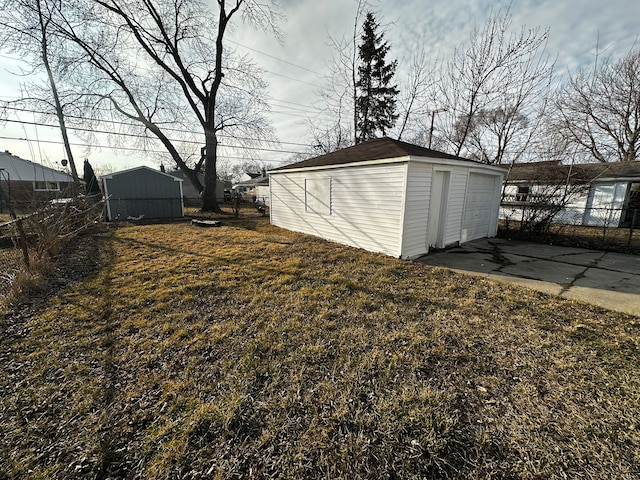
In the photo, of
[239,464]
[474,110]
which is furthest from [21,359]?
[474,110]

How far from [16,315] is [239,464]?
431 centimetres

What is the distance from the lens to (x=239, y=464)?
1.65 meters

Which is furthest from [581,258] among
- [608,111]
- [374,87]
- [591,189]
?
[608,111]

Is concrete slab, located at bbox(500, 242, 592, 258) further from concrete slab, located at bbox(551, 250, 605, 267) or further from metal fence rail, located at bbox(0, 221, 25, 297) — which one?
metal fence rail, located at bbox(0, 221, 25, 297)

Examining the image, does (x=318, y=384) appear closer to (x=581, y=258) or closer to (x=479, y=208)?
(x=581, y=258)

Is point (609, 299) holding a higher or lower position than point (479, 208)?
lower

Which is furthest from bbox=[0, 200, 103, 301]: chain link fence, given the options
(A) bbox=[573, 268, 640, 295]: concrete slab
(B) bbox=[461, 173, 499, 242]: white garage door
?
(B) bbox=[461, 173, 499, 242]: white garage door

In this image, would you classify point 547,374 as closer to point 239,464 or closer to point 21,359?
point 239,464

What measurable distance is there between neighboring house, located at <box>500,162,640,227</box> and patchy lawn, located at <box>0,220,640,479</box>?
8.38 metres

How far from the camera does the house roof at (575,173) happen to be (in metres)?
9.73

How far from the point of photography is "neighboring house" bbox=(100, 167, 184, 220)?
44.0 feet

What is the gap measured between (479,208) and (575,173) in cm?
513

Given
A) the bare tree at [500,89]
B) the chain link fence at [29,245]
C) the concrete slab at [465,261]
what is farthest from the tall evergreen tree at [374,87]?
the chain link fence at [29,245]

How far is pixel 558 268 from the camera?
5.54m
